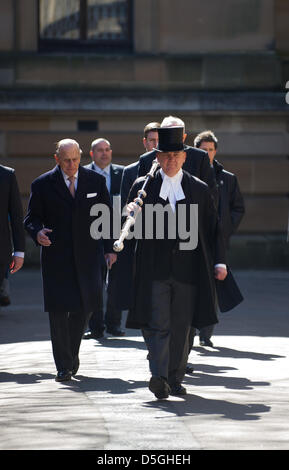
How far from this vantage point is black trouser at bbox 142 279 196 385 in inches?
324

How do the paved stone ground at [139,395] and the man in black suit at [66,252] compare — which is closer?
the paved stone ground at [139,395]

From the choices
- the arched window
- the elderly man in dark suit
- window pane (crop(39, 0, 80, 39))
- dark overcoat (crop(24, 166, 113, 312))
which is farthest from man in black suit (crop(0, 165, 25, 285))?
window pane (crop(39, 0, 80, 39))

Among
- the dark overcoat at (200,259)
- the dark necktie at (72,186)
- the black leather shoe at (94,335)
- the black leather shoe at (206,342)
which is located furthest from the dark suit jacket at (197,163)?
the black leather shoe at (94,335)

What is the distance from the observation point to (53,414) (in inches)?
297

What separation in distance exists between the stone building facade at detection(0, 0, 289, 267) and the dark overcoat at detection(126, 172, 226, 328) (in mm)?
10012

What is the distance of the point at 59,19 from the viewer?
19.2 metres

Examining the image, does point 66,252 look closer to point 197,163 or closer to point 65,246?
point 65,246

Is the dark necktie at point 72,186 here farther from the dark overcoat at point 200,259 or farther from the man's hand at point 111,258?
the dark overcoat at point 200,259

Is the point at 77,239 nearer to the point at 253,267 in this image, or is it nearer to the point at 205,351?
the point at 205,351

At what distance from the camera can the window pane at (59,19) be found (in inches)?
747

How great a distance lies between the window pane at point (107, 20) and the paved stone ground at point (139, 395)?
7000mm

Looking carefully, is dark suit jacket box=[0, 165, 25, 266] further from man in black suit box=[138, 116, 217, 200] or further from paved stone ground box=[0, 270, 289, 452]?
man in black suit box=[138, 116, 217, 200]

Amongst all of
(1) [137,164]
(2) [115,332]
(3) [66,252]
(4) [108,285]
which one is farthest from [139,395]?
(4) [108,285]
